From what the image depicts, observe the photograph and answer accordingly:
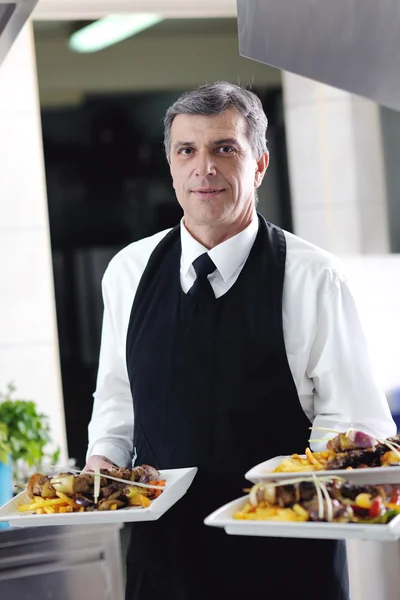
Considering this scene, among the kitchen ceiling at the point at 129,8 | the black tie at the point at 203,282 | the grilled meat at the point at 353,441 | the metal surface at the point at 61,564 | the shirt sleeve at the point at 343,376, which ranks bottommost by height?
the metal surface at the point at 61,564

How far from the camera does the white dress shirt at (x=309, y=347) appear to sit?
1872mm

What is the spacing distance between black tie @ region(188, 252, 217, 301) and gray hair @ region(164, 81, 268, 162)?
0.88 feet

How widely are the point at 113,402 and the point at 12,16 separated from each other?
983 mm

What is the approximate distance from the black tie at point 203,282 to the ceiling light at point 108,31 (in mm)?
1982

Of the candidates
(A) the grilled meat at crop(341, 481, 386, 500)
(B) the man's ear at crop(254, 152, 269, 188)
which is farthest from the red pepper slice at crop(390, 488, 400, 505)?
(B) the man's ear at crop(254, 152, 269, 188)

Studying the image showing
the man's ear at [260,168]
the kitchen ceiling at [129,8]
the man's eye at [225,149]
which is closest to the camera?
the man's eye at [225,149]

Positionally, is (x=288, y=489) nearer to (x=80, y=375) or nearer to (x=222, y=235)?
(x=222, y=235)

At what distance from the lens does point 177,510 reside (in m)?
1.94

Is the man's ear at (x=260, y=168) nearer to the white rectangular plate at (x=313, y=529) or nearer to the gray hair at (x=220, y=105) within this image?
the gray hair at (x=220, y=105)

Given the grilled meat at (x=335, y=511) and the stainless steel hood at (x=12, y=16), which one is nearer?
the grilled meat at (x=335, y=511)

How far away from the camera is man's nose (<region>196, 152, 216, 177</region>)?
6.31ft

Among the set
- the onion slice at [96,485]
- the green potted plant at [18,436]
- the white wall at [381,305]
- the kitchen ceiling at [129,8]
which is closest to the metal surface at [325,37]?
the onion slice at [96,485]

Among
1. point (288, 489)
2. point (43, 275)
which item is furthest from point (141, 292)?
point (43, 275)

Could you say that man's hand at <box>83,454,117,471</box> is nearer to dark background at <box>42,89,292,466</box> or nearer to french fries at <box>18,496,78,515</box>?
french fries at <box>18,496,78,515</box>
